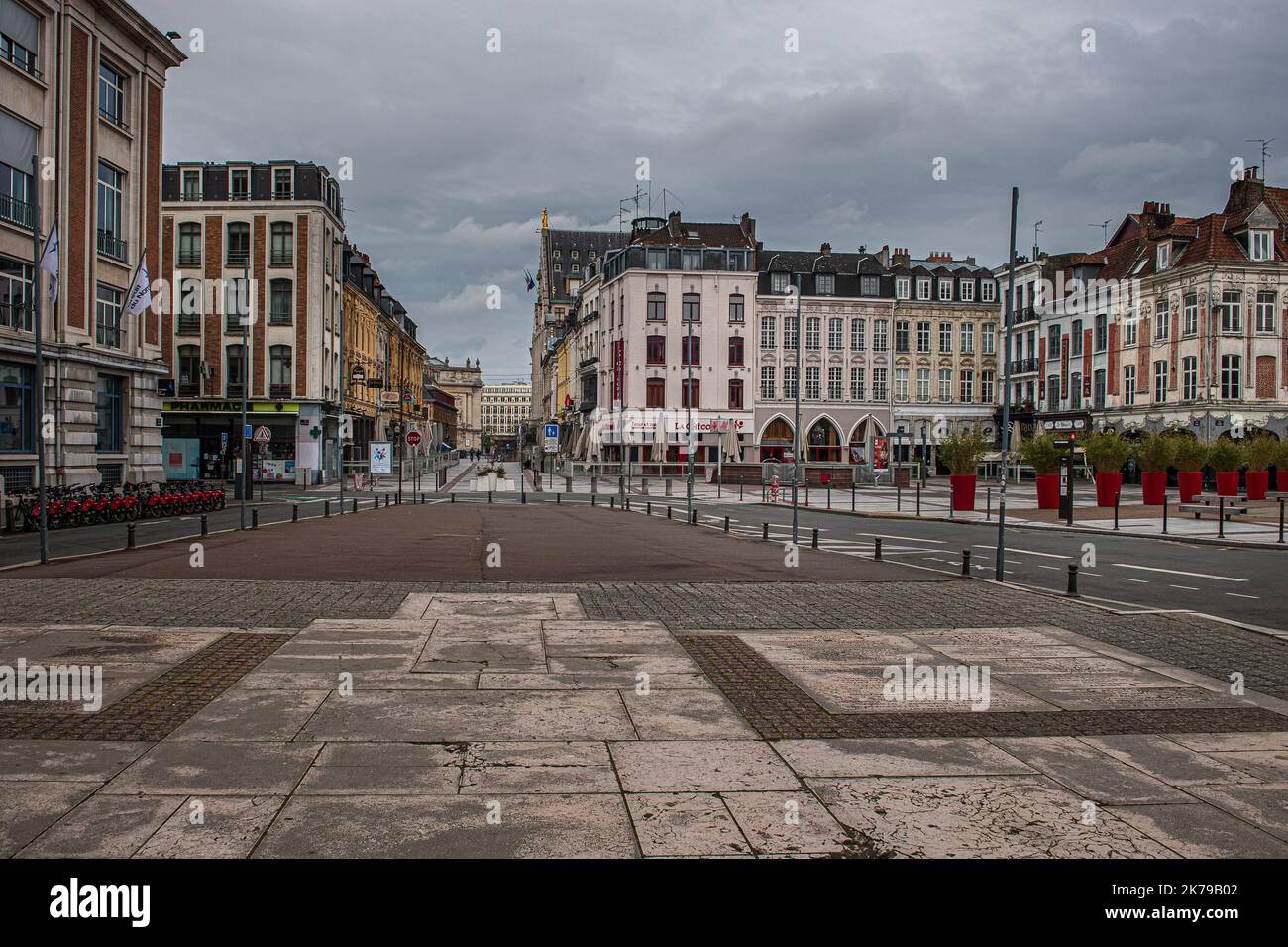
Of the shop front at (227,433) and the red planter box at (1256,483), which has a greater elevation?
the shop front at (227,433)

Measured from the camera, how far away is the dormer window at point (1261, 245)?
54406mm

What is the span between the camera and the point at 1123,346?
61.6 metres

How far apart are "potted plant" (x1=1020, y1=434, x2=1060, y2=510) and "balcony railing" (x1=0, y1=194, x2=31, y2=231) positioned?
3570cm

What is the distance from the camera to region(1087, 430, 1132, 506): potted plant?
38062 mm

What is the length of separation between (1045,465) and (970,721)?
34.4 metres

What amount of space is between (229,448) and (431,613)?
4876cm

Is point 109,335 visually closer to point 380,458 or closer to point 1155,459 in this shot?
point 380,458

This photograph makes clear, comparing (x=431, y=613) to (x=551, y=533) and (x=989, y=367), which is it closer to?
(x=551, y=533)

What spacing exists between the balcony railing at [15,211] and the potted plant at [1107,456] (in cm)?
3779

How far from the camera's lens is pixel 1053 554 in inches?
853

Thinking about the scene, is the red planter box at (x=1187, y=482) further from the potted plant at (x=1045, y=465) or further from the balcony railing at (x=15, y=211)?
the balcony railing at (x=15, y=211)

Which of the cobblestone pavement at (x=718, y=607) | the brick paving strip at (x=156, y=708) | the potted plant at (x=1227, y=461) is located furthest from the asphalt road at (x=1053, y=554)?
the potted plant at (x=1227, y=461)

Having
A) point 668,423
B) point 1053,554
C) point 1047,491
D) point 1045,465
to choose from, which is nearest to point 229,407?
point 668,423
